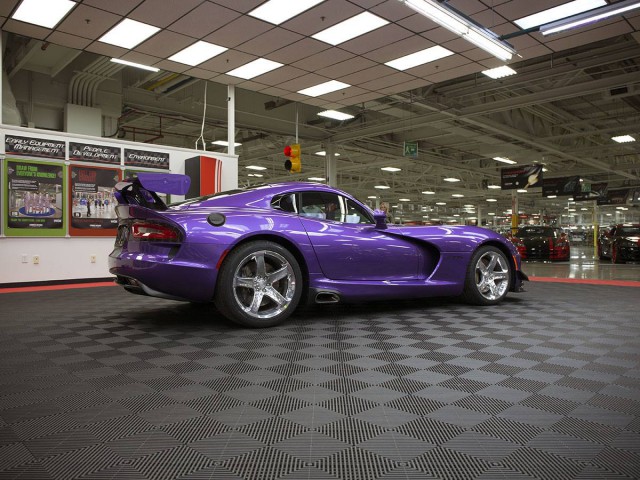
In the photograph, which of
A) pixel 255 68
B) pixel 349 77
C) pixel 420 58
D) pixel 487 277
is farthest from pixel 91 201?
pixel 487 277

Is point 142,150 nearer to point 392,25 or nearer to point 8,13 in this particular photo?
point 8,13

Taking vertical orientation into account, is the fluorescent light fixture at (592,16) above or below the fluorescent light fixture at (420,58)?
below

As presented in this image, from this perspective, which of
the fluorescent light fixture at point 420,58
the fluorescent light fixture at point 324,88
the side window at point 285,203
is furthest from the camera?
the fluorescent light fixture at point 324,88

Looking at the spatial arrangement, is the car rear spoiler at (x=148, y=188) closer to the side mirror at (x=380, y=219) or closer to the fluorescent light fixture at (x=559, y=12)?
the side mirror at (x=380, y=219)

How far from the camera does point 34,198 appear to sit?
689 centimetres

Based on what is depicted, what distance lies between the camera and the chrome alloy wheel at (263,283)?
3234mm

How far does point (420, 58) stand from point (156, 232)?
21.3 ft

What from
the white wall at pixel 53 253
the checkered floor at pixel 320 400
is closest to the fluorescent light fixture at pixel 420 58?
the white wall at pixel 53 253

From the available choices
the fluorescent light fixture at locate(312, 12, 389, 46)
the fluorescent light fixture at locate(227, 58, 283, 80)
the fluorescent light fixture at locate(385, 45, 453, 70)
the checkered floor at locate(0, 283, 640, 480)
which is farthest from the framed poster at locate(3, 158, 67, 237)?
the fluorescent light fixture at locate(385, 45, 453, 70)

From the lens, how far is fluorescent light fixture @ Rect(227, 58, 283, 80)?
8070mm

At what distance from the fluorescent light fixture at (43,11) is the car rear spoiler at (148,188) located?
168 inches

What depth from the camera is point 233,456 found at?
1.36m

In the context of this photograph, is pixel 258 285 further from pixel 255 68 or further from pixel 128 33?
pixel 255 68

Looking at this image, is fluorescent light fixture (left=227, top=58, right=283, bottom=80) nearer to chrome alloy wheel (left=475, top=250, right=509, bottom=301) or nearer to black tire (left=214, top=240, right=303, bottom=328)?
chrome alloy wheel (left=475, top=250, right=509, bottom=301)
